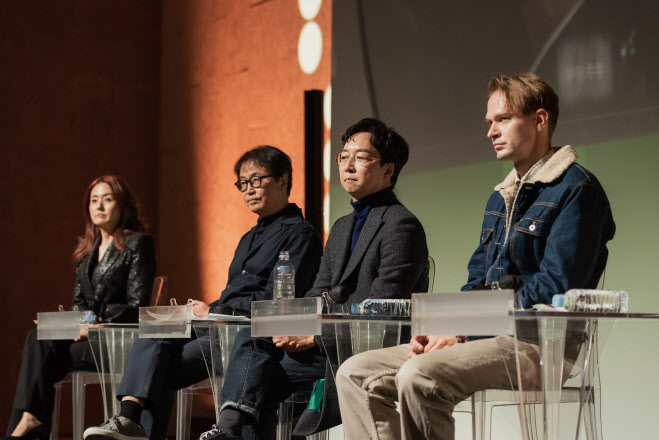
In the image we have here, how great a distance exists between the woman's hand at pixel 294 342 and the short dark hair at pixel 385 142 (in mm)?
659

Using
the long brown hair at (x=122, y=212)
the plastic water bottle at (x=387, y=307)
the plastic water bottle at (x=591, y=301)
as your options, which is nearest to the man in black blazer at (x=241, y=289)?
the plastic water bottle at (x=387, y=307)

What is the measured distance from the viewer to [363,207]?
303 centimetres

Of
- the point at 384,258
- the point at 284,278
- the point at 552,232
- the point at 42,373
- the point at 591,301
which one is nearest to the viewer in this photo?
the point at 591,301

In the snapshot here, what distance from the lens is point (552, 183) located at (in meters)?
2.31

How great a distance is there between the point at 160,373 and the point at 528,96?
174 centimetres

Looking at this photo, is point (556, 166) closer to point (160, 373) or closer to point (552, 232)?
point (552, 232)

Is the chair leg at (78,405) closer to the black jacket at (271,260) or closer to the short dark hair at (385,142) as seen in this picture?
the black jacket at (271,260)

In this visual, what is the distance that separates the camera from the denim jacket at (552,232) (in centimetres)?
215

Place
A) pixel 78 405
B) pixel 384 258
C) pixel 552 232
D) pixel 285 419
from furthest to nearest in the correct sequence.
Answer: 1. pixel 78 405
2. pixel 285 419
3. pixel 384 258
4. pixel 552 232

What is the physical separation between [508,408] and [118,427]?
1.42 meters

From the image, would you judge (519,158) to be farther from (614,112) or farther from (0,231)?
(0,231)

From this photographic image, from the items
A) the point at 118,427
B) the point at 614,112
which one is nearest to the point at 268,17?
the point at 614,112

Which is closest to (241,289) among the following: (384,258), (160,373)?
(160,373)

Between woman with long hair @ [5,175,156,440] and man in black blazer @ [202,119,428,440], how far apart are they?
128cm
